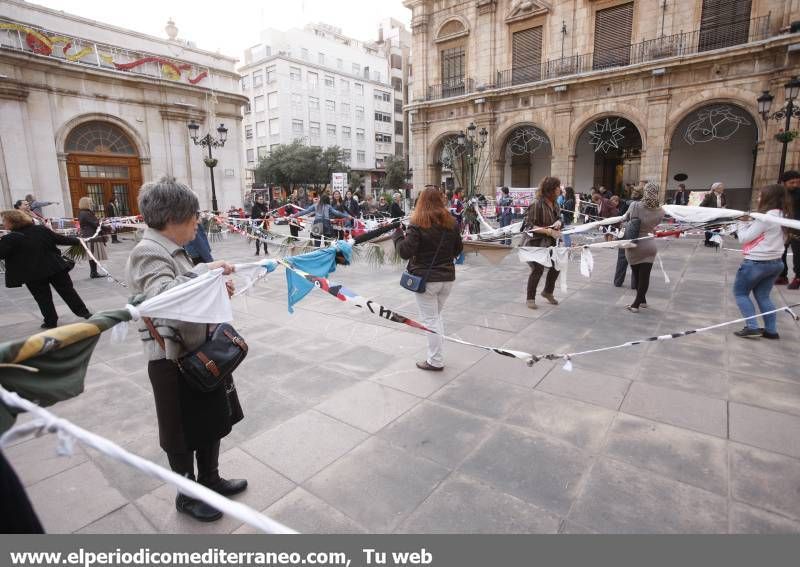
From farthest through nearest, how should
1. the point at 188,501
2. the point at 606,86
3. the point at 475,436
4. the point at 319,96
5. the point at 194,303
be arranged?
the point at 319,96, the point at 606,86, the point at 475,436, the point at 188,501, the point at 194,303

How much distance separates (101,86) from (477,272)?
1796cm

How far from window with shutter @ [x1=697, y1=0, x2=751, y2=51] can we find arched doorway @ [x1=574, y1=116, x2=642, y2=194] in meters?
4.54

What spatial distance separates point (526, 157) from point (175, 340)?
26.9 meters

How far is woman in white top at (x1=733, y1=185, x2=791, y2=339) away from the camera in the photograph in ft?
15.4

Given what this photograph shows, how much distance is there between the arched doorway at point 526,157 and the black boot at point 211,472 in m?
24.6

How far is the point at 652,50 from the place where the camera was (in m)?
19.4

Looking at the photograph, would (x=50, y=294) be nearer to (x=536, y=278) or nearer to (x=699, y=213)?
(x=536, y=278)

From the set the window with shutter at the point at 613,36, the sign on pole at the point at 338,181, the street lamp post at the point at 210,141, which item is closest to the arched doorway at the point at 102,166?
the street lamp post at the point at 210,141

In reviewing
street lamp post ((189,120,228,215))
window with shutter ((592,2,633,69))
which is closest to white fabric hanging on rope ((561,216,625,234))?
street lamp post ((189,120,228,215))

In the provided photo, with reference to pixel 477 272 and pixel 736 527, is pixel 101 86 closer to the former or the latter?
pixel 477 272

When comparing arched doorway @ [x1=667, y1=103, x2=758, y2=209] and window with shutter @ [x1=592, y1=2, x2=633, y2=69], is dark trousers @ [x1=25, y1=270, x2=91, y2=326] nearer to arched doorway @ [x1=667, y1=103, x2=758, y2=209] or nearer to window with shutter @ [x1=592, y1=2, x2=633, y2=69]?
arched doorway @ [x1=667, y1=103, x2=758, y2=209]

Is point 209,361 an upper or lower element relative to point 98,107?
lower

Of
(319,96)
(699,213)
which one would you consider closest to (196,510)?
(699,213)

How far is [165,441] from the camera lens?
88.5 inches
